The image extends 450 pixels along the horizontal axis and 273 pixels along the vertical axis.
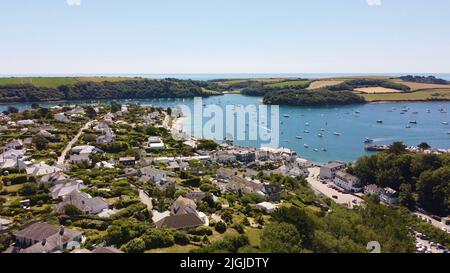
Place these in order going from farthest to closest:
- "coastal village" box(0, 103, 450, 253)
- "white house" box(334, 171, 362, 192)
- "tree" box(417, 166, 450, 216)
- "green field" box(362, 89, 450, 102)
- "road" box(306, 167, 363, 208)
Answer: "green field" box(362, 89, 450, 102) → "white house" box(334, 171, 362, 192) → "road" box(306, 167, 363, 208) → "tree" box(417, 166, 450, 216) → "coastal village" box(0, 103, 450, 253)

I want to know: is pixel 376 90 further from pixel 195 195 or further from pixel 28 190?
pixel 28 190

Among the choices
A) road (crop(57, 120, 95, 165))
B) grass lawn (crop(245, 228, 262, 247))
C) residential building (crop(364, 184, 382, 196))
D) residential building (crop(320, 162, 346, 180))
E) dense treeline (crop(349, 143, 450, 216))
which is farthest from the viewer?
residential building (crop(320, 162, 346, 180))

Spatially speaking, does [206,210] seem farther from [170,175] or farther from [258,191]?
[170,175]

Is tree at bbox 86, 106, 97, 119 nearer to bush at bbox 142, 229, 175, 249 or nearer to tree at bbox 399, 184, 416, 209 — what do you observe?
tree at bbox 399, 184, 416, 209

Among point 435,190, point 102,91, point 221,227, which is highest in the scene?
point 102,91

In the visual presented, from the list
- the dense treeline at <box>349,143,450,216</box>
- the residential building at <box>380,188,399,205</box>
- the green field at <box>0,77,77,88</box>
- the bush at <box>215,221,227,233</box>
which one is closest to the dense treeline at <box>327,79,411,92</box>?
the green field at <box>0,77,77,88</box>

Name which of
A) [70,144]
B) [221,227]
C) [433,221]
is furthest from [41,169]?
[433,221]

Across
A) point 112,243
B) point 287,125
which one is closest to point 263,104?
point 287,125

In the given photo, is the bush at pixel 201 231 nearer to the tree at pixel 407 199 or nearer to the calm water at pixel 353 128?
the tree at pixel 407 199
